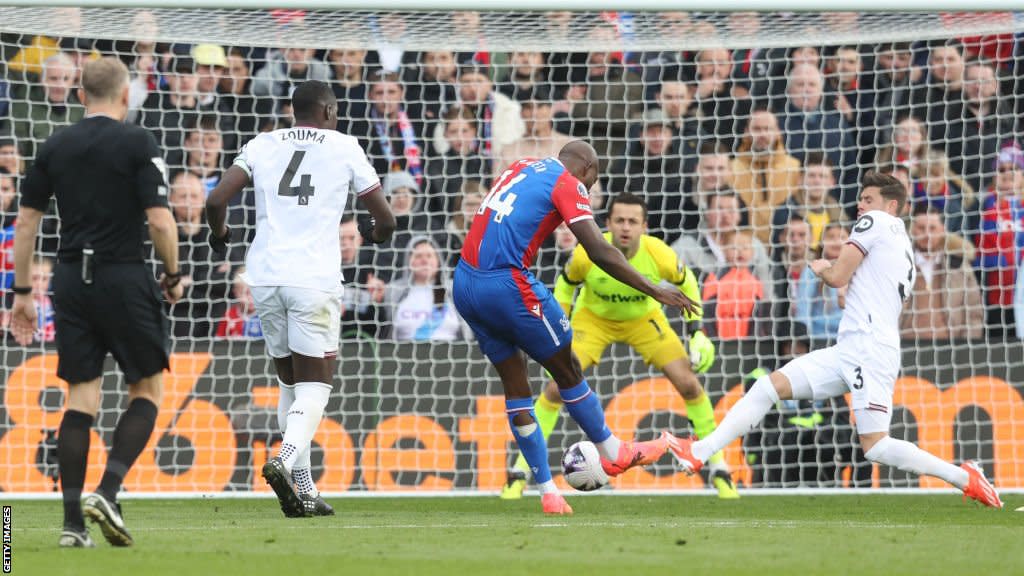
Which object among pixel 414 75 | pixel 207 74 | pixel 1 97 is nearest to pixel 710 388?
pixel 414 75

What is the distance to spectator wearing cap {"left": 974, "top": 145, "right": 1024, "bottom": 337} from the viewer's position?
11969 millimetres

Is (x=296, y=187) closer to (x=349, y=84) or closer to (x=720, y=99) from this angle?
(x=349, y=84)

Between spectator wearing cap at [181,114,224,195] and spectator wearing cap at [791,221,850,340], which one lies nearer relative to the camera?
spectator wearing cap at [791,221,850,340]

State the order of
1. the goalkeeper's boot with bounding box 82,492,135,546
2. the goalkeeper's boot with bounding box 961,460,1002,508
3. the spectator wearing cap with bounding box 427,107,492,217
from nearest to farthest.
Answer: the goalkeeper's boot with bounding box 82,492,135,546
the goalkeeper's boot with bounding box 961,460,1002,508
the spectator wearing cap with bounding box 427,107,492,217

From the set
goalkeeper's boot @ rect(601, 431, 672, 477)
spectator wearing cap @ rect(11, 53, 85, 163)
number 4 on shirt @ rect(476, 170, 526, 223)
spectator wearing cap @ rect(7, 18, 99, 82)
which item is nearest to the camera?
number 4 on shirt @ rect(476, 170, 526, 223)

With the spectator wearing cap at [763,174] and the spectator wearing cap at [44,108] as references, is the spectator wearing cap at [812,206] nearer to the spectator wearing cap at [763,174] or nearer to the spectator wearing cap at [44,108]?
the spectator wearing cap at [763,174]

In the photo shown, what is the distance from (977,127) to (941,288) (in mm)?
1548

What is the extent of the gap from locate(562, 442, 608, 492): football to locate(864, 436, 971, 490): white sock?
1.66m

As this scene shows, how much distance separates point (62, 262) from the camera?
19.5 feet

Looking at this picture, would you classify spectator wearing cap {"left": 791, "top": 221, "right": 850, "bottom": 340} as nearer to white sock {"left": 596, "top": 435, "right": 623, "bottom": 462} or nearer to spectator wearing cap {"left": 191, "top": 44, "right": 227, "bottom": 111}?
white sock {"left": 596, "top": 435, "right": 623, "bottom": 462}

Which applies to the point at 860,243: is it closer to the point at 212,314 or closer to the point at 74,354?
the point at 74,354

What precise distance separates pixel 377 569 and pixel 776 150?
8.38 metres

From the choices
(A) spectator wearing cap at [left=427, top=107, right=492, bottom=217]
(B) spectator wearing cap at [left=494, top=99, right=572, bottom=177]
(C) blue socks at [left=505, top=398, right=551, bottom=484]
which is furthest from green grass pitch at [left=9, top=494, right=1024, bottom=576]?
(B) spectator wearing cap at [left=494, top=99, right=572, bottom=177]

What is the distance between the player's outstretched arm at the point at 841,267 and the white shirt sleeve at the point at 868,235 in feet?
0.12
